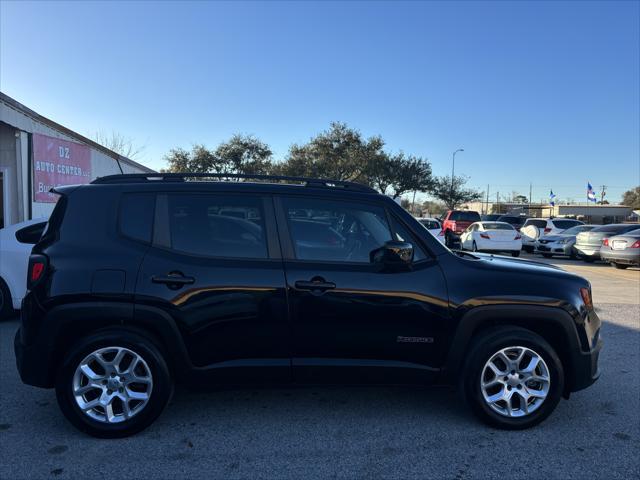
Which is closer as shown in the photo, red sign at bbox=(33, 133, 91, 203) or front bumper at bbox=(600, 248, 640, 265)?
red sign at bbox=(33, 133, 91, 203)

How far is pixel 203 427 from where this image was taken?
3.38 meters

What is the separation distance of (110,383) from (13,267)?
385cm

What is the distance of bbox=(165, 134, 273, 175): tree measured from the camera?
45469 millimetres

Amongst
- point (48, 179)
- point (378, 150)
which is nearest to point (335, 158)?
point (378, 150)

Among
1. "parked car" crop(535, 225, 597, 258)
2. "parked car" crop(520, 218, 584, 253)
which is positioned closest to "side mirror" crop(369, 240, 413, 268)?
"parked car" crop(535, 225, 597, 258)

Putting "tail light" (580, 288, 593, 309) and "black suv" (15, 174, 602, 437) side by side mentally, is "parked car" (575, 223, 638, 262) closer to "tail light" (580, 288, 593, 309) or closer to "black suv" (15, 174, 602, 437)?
"tail light" (580, 288, 593, 309)

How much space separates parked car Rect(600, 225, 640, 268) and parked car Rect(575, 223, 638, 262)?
1.20 meters

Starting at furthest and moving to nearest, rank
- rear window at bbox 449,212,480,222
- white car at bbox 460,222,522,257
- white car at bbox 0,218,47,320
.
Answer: rear window at bbox 449,212,480,222 → white car at bbox 460,222,522,257 → white car at bbox 0,218,47,320

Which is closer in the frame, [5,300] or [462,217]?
[5,300]

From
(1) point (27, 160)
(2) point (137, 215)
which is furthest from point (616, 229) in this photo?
(1) point (27, 160)

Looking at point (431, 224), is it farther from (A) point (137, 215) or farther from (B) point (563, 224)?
(A) point (137, 215)

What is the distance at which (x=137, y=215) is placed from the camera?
11.1ft

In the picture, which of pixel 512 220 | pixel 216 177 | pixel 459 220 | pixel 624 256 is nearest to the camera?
pixel 216 177

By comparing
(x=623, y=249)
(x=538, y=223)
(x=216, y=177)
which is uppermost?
(x=216, y=177)
